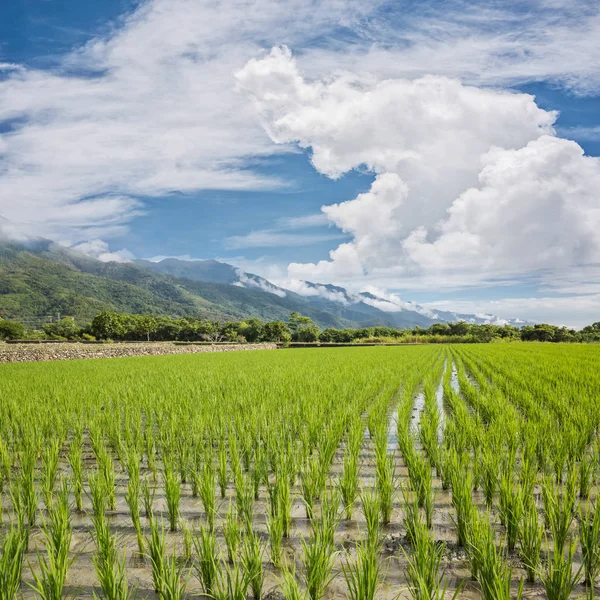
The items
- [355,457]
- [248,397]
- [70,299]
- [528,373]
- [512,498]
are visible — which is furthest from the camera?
[70,299]

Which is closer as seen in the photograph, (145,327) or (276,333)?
(276,333)

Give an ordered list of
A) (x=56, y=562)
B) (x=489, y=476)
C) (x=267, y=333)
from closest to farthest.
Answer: (x=56, y=562) < (x=489, y=476) < (x=267, y=333)

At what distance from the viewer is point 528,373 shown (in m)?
10.8

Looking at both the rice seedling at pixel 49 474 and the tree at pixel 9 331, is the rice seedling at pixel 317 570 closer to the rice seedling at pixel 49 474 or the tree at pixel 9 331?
the rice seedling at pixel 49 474

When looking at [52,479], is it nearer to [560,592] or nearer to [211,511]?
[211,511]

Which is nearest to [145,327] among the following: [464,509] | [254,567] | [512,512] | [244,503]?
[244,503]

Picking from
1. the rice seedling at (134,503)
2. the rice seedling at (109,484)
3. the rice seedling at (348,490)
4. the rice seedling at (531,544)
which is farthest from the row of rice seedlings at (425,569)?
the rice seedling at (109,484)

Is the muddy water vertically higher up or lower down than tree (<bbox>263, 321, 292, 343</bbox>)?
lower down

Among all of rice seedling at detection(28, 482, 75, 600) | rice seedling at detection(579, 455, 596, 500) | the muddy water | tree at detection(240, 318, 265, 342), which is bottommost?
the muddy water

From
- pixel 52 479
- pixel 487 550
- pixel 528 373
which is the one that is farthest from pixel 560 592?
pixel 528 373

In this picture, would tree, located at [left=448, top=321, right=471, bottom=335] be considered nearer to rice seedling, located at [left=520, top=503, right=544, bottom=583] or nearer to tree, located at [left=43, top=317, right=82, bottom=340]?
tree, located at [left=43, top=317, right=82, bottom=340]

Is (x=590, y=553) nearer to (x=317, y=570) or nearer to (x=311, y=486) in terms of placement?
(x=317, y=570)

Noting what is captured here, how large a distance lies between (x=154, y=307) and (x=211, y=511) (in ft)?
600

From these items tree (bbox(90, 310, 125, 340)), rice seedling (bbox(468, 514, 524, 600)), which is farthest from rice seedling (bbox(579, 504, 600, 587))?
tree (bbox(90, 310, 125, 340))
